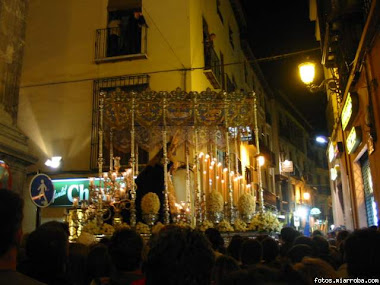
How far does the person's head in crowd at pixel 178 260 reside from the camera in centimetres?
200

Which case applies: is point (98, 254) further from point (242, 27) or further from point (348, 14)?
point (242, 27)

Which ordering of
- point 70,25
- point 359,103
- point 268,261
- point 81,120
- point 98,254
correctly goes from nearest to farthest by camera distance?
point 98,254 → point 268,261 → point 359,103 → point 81,120 → point 70,25

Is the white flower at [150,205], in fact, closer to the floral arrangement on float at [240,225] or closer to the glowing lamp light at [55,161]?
the floral arrangement on float at [240,225]

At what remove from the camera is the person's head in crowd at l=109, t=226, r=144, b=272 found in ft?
10.4

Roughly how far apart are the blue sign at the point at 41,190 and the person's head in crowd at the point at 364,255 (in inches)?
253

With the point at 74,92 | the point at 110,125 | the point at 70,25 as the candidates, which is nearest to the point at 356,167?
the point at 110,125

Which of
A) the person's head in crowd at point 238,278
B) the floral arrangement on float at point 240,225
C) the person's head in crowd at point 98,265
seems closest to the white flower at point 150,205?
the floral arrangement on float at point 240,225

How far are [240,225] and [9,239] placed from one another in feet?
24.0

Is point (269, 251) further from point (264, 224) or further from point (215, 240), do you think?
point (264, 224)

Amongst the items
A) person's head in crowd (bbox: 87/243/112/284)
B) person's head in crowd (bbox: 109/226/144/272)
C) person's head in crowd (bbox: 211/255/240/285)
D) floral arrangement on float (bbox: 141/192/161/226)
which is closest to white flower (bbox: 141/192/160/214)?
floral arrangement on float (bbox: 141/192/161/226)

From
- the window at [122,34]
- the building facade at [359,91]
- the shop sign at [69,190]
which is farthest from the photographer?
the window at [122,34]

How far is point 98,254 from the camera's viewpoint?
153 inches

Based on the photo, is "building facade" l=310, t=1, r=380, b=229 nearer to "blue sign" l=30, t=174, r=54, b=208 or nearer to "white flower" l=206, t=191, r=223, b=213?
"white flower" l=206, t=191, r=223, b=213

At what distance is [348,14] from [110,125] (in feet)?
21.5
